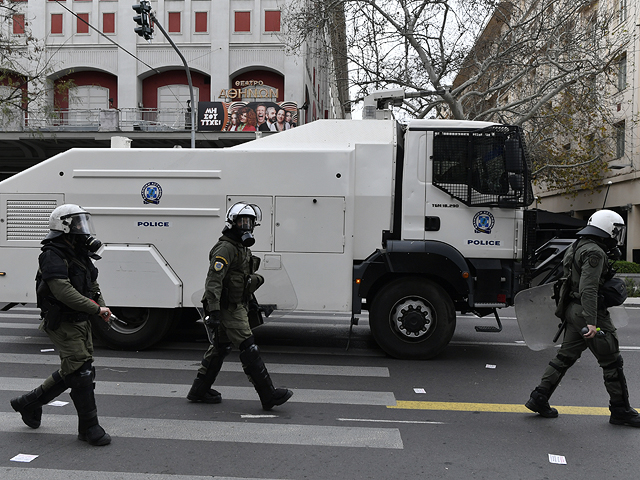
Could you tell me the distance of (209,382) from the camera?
5.32m

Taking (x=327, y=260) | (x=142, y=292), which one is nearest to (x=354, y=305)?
(x=327, y=260)

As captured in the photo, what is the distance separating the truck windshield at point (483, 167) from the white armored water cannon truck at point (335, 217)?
0.04 feet

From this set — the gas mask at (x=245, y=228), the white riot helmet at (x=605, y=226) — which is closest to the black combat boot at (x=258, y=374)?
the gas mask at (x=245, y=228)

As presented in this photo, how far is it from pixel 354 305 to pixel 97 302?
10.9ft

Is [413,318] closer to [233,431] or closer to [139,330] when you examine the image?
[233,431]

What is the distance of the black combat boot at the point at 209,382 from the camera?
17.2ft

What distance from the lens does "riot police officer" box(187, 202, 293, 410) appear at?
5047 millimetres

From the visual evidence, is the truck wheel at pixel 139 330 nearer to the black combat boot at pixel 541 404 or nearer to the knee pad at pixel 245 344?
the knee pad at pixel 245 344

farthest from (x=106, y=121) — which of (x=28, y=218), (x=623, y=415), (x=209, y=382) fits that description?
(x=623, y=415)

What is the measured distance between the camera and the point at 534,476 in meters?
3.90

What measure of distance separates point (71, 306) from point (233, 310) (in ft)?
4.59

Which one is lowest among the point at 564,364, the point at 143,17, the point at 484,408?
the point at 484,408

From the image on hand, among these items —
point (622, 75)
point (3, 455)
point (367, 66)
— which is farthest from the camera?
point (622, 75)

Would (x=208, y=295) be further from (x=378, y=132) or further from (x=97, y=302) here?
(x=378, y=132)
